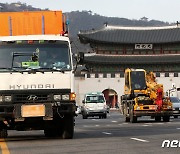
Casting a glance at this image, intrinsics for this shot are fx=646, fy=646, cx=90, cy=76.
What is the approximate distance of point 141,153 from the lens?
1408cm

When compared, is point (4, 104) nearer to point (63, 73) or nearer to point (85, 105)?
point (63, 73)

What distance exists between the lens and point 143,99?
3431 cm

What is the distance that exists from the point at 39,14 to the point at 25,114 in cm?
331

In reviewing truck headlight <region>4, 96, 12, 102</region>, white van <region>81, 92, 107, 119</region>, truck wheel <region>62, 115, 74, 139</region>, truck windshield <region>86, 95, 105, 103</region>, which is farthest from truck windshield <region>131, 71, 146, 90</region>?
truck headlight <region>4, 96, 12, 102</region>

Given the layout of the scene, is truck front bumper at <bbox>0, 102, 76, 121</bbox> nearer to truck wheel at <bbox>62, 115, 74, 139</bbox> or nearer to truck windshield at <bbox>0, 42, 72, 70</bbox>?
truck wheel at <bbox>62, 115, 74, 139</bbox>

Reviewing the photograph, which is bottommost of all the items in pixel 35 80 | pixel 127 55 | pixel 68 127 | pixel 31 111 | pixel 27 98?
pixel 68 127

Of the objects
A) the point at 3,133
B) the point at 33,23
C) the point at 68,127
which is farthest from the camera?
the point at 3,133

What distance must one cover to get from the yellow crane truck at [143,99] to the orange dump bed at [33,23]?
47.7ft

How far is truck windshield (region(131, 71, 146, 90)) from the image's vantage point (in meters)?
35.5

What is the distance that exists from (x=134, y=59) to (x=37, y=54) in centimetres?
5867

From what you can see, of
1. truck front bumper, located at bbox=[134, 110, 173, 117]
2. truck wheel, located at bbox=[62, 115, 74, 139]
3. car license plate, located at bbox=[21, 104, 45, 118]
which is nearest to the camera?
car license plate, located at bbox=[21, 104, 45, 118]

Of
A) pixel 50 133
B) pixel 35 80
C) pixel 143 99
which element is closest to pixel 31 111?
pixel 35 80

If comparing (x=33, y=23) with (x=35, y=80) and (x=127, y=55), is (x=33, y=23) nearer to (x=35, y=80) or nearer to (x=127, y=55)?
(x=35, y=80)

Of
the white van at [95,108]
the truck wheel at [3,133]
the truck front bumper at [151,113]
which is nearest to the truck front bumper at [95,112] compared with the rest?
the white van at [95,108]
